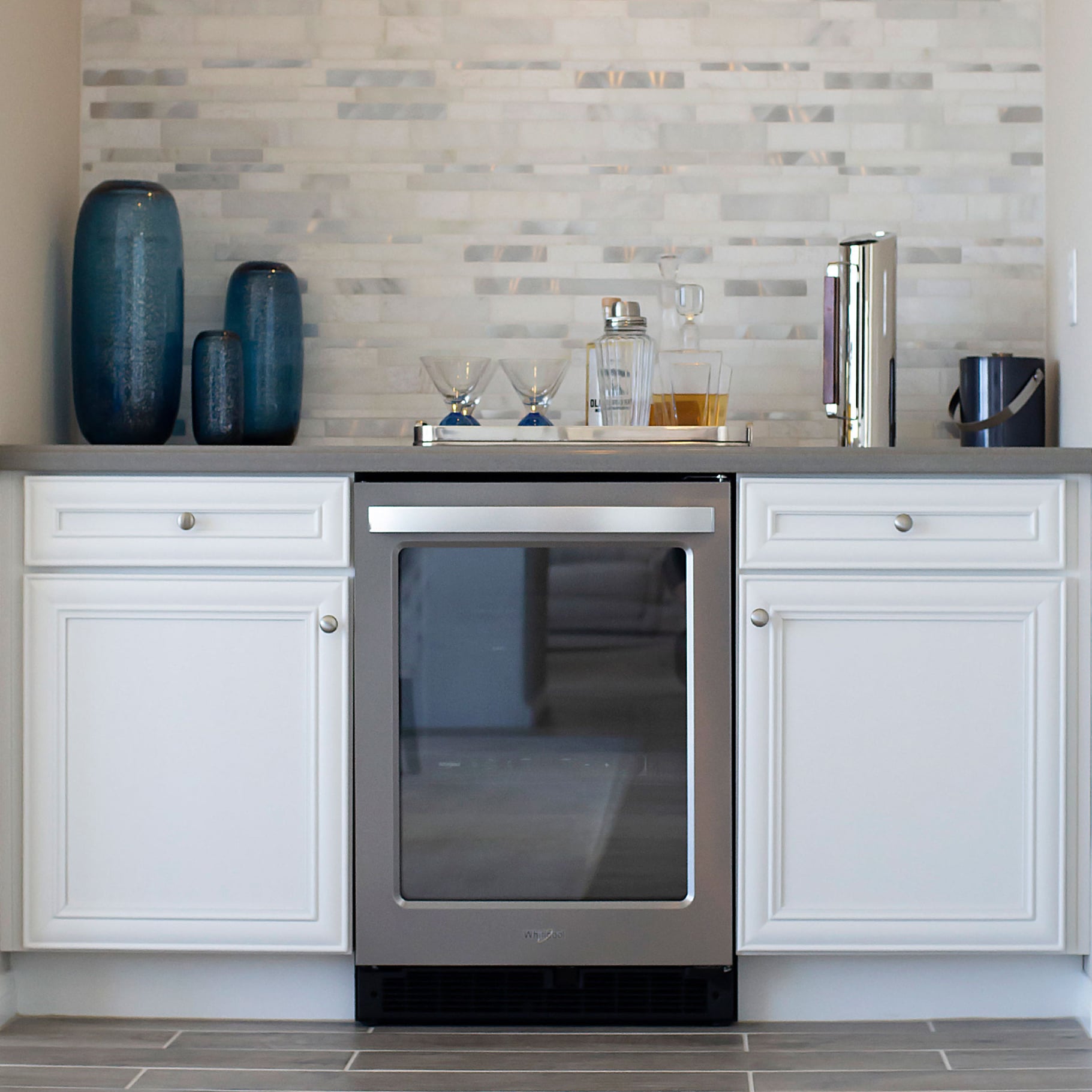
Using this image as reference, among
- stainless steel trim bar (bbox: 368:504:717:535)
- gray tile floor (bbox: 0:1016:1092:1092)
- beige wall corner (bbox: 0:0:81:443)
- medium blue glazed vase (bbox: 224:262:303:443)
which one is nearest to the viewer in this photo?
gray tile floor (bbox: 0:1016:1092:1092)

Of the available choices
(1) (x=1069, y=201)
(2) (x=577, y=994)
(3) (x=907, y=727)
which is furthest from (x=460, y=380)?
(1) (x=1069, y=201)

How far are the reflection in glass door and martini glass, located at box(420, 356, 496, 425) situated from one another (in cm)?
37

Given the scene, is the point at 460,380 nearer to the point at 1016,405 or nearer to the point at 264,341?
the point at 264,341

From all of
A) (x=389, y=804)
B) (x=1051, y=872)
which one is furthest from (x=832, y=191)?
(x=389, y=804)

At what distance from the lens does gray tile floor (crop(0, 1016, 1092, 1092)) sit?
1642mm

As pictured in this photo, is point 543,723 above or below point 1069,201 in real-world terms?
below

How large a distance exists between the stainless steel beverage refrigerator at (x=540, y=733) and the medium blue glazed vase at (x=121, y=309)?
603mm

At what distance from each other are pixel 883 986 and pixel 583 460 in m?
1.02

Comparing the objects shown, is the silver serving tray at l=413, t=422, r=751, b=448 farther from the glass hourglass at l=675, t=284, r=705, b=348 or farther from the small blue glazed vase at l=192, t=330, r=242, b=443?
the small blue glazed vase at l=192, t=330, r=242, b=443

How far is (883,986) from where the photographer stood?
186 cm

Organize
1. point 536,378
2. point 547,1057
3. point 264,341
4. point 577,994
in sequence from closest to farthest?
point 547,1057
point 577,994
point 536,378
point 264,341

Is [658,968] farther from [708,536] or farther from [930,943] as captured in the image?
[708,536]

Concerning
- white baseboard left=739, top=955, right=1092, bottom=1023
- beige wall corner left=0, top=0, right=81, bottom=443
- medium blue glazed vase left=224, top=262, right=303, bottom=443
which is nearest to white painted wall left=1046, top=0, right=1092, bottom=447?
white baseboard left=739, top=955, right=1092, bottom=1023

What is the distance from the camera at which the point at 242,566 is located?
179 cm
